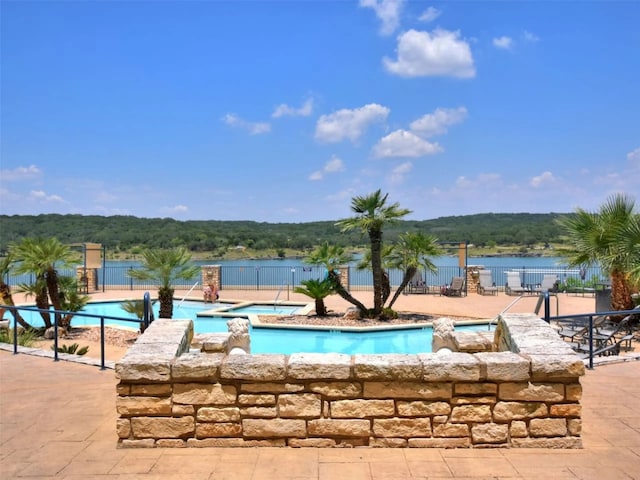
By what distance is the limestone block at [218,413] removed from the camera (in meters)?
3.96

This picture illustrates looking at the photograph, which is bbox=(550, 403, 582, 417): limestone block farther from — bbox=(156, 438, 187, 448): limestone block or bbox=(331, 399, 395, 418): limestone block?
bbox=(156, 438, 187, 448): limestone block

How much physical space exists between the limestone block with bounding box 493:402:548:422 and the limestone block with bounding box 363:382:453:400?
0.44 metres

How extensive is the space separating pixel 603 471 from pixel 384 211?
10.6m

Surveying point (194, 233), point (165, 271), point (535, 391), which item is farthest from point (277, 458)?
point (194, 233)

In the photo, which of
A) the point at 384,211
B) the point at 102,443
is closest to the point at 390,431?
the point at 102,443

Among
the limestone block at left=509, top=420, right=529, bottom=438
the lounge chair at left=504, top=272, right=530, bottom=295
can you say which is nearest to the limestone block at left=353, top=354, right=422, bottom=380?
the limestone block at left=509, top=420, right=529, bottom=438

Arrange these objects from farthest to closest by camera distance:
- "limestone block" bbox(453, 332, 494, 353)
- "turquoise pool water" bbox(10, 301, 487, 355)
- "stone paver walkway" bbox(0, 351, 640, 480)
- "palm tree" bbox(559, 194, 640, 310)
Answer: "turquoise pool water" bbox(10, 301, 487, 355), "palm tree" bbox(559, 194, 640, 310), "limestone block" bbox(453, 332, 494, 353), "stone paver walkway" bbox(0, 351, 640, 480)

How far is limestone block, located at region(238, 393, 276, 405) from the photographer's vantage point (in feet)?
12.9

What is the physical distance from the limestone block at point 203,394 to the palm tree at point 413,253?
11.0 metres

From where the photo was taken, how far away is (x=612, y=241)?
11.7m

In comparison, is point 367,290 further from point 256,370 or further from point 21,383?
point 256,370

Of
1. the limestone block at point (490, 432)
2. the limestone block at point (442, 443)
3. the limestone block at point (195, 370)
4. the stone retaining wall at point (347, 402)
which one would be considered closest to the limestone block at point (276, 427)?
the stone retaining wall at point (347, 402)

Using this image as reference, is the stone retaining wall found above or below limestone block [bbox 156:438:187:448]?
above

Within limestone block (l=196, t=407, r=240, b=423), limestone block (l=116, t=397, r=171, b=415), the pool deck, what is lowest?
the pool deck
